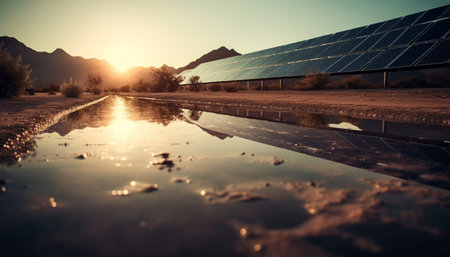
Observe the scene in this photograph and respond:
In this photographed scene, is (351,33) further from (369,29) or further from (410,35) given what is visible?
(410,35)

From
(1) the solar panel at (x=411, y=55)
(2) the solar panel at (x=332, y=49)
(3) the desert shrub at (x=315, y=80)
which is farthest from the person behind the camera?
(2) the solar panel at (x=332, y=49)

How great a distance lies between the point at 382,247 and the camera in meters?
1.46

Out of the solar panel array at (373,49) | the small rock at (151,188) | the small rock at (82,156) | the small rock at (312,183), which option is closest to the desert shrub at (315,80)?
the solar panel array at (373,49)

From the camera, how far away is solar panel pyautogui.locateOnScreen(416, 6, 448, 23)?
1802 cm

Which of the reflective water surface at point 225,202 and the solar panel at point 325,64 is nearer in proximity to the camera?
the reflective water surface at point 225,202

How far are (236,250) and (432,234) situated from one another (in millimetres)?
1184

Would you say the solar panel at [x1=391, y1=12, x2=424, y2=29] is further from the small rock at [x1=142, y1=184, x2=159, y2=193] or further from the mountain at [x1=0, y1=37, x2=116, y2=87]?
the mountain at [x1=0, y1=37, x2=116, y2=87]

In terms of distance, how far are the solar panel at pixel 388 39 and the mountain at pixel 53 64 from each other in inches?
4396

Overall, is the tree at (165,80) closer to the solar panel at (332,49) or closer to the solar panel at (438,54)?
the solar panel at (332,49)

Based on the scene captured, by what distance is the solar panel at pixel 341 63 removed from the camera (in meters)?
19.2

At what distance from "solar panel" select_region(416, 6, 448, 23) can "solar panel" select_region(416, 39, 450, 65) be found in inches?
182

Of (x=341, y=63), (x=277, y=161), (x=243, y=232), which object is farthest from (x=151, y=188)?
(x=341, y=63)

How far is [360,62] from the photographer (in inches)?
709

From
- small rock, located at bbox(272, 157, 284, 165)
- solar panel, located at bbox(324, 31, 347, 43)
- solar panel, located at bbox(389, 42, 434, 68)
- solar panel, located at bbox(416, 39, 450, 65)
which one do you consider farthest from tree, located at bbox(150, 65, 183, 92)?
small rock, located at bbox(272, 157, 284, 165)
